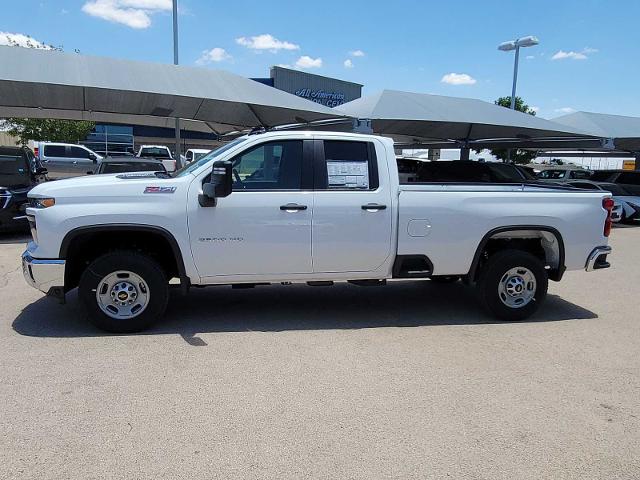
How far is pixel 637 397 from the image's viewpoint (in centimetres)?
414

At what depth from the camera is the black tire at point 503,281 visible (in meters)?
5.96

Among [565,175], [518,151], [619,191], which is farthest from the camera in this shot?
[518,151]

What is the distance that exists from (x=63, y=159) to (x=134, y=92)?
14580 mm

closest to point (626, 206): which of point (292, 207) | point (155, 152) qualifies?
point (292, 207)

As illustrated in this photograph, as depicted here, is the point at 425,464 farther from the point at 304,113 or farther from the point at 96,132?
the point at 96,132

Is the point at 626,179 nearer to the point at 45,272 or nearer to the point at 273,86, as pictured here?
the point at 45,272

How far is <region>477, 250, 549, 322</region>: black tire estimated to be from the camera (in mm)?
5961

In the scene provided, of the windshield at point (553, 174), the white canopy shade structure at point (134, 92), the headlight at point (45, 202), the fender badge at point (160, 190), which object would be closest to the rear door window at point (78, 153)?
the white canopy shade structure at point (134, 92)

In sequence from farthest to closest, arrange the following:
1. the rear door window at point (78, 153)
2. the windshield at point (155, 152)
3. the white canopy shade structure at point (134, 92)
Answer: the windshield at point (155, 152)
the rear door window at point (78, 153)
the white canopy shade structure at point (134, 92)

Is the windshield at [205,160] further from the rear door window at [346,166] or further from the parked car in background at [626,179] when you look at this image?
the parked car in background at [626,179]

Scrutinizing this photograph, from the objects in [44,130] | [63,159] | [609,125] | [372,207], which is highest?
[609,125]

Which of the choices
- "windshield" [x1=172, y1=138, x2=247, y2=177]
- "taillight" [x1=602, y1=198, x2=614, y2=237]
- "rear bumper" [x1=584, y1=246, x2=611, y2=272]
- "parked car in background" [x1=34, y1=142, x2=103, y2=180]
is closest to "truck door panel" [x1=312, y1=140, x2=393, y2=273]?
"windshield" [x1=172, y1=138, x2=247, y2=177]

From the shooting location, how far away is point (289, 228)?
5355 mm

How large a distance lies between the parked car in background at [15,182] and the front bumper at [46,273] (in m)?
5.08
